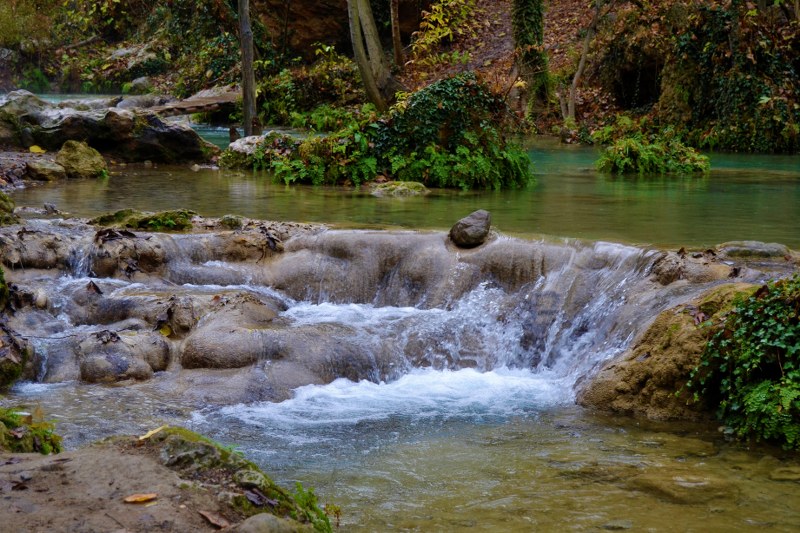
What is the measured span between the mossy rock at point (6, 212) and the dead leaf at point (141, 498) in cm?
745

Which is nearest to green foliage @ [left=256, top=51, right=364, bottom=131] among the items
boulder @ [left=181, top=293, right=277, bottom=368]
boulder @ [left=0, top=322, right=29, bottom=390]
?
boulder @ [left=181, top=293, right=277, bottom=368]

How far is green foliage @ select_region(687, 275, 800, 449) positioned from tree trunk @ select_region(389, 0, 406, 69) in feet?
80.0

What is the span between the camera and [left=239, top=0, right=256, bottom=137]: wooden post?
17.8 metres

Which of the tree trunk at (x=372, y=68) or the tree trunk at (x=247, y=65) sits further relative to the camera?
the tree trunk at (x=372, y=68)

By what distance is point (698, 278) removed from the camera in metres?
7.78

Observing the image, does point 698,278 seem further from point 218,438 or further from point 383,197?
point 383,197

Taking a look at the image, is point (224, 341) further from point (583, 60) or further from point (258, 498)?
point (583, 60)

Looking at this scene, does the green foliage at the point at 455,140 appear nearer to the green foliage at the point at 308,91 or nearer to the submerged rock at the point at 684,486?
the submerged rock at the point at 684,486

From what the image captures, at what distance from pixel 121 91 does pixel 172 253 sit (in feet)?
98.2

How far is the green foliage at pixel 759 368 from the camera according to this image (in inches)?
232

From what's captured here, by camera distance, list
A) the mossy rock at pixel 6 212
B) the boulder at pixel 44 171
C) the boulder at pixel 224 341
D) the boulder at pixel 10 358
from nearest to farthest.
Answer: the boulder at pixel 10 358 < the boulder at pixel 224 341 < the mossy rock at pixel 6 212 < the boulder at pixel 44 171

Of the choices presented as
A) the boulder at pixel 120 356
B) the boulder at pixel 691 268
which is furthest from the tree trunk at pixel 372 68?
the boulder at pixel 120 356

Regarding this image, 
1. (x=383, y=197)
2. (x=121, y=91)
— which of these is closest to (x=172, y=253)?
(x=383, y=197)

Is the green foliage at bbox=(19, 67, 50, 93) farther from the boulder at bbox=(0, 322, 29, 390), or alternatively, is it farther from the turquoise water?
the boulder at bbox=(0, 322, 29, 390)
